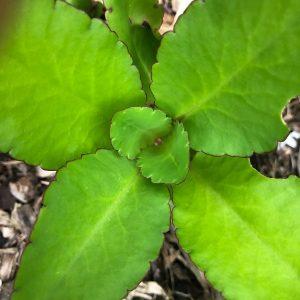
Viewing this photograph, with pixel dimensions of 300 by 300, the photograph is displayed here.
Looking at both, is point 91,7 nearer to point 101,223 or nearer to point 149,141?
point 149,141

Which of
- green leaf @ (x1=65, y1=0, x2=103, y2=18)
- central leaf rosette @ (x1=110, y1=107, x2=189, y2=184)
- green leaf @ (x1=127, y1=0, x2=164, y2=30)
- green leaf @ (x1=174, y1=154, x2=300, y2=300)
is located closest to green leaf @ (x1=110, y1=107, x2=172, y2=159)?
central leaf rosette @ (x1=110, y1=107, x2=189, y2=184)

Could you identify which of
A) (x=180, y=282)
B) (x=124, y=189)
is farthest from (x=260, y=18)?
(x=180, y=282)

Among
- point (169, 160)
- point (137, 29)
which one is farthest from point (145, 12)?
point (169, 160)

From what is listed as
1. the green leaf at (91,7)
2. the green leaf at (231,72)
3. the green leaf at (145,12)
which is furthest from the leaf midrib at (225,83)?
the green leaf at (91,7)

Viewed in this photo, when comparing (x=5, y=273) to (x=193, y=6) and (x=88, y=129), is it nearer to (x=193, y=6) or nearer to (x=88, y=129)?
(x=88, y=129)

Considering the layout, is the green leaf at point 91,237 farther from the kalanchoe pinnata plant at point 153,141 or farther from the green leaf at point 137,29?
the green leaf at point 137,29
